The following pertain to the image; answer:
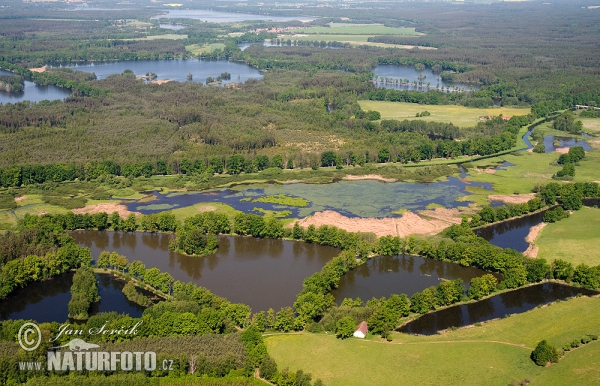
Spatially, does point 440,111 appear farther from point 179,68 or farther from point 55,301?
point 55,301

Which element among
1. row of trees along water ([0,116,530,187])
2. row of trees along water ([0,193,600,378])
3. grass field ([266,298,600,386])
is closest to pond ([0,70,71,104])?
row of trees along water ([0,116,530,187])

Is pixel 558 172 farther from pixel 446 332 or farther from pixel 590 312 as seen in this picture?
pixel 446 332

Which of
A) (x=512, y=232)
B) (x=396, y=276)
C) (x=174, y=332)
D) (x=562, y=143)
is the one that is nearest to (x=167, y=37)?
(x=562, y=143)

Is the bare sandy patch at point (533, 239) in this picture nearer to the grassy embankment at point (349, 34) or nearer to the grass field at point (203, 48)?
the grass field at point (203, 48)

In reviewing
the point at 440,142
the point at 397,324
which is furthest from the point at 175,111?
the point at 397,324

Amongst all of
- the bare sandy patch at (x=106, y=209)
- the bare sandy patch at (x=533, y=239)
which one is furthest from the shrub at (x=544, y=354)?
the bare sandy patch at (x=106, y=209)

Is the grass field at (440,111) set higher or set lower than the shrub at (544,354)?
higher
